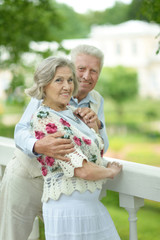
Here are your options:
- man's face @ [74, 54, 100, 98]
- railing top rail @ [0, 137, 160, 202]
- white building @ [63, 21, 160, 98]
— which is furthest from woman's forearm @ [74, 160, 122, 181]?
white building @ [63, 21, 160, 98]

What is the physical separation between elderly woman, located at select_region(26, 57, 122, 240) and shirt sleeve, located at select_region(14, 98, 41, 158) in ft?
0.11

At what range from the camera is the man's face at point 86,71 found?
6.40 feet

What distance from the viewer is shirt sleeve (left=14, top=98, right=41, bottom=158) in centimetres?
157

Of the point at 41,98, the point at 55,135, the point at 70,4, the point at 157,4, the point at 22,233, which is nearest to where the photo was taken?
the point at 55,135

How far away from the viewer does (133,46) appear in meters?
24.6

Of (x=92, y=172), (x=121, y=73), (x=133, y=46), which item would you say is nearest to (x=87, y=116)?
(x=92, y=172)

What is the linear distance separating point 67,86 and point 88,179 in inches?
14.7

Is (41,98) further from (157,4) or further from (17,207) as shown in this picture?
(157,4)

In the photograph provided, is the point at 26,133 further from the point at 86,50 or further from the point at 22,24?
the point at 22,24

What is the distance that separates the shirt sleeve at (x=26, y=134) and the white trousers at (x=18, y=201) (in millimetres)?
223

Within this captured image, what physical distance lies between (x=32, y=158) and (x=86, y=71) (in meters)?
0.51

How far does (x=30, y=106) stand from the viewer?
69.1 inches

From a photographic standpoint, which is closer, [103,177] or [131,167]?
[103,177]

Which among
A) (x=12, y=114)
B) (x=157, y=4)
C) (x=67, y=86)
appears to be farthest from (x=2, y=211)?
(x=12, y=114)
